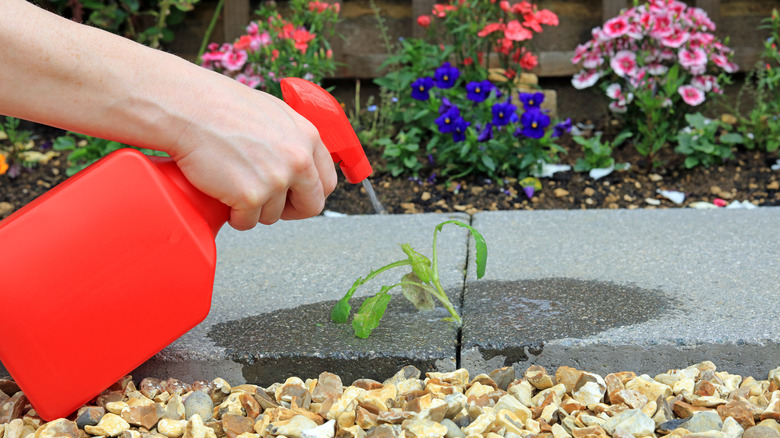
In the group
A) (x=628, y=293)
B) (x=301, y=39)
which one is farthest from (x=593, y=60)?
(x=628, y=293)

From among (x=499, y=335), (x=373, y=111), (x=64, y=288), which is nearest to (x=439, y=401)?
(x=499, y=335)

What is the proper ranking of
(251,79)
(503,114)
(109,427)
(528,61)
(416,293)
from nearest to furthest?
(109,427) < (416,293) < (503,114) < (528,61) < (251,79)

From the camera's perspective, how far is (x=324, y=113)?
3.37 ft

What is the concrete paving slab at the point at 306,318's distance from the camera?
108 cm

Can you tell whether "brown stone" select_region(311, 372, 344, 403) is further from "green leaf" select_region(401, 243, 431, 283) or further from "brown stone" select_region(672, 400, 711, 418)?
"brown stone" select_region(672, 400, 711, 418)

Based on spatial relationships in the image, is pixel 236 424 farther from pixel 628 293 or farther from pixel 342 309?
pixel 628 293

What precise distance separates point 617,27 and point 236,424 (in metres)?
2.07

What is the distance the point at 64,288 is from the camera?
35.8 inches

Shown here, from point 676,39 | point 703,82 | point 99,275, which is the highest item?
point 676,39

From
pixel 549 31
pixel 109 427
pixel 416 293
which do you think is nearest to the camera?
pixel 109 427

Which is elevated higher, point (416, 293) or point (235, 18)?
point (235, 18)

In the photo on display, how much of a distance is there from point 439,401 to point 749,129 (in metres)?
2.20

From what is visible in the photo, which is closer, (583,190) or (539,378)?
(539,378)

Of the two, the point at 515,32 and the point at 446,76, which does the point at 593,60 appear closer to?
the point at 515,32
